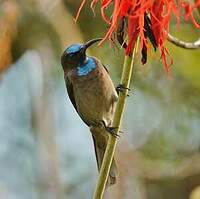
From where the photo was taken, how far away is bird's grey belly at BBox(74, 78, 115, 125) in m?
3.00

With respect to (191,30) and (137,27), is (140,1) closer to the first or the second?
(137,27)

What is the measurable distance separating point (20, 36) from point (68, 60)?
91cm

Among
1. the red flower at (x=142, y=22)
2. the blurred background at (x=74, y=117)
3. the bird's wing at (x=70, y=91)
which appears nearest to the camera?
the red flower at (x=142, y=22)

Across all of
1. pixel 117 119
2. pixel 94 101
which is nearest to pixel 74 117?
pixel 94 101

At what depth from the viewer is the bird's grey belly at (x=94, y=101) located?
300cm

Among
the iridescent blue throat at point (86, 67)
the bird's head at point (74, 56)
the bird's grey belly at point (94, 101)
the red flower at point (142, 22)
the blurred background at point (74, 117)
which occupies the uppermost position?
the red flower at point (142, 22)

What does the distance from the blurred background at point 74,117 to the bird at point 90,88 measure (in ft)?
0.53

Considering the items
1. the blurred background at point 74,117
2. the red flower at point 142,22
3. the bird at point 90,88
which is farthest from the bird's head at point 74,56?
the red flower at point 142,22

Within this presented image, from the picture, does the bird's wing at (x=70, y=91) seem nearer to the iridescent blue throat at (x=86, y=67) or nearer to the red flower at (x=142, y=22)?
the iridescent blue throat at (x=86, y=67)

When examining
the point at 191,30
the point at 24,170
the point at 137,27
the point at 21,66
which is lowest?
the point at 24,170

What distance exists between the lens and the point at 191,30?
350 centimetres

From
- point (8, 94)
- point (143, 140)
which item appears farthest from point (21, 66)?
point (143, 140)

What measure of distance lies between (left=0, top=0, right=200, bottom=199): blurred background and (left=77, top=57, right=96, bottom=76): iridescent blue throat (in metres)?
0.17

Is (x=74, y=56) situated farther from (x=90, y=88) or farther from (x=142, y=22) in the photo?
(x=142, y=22)
